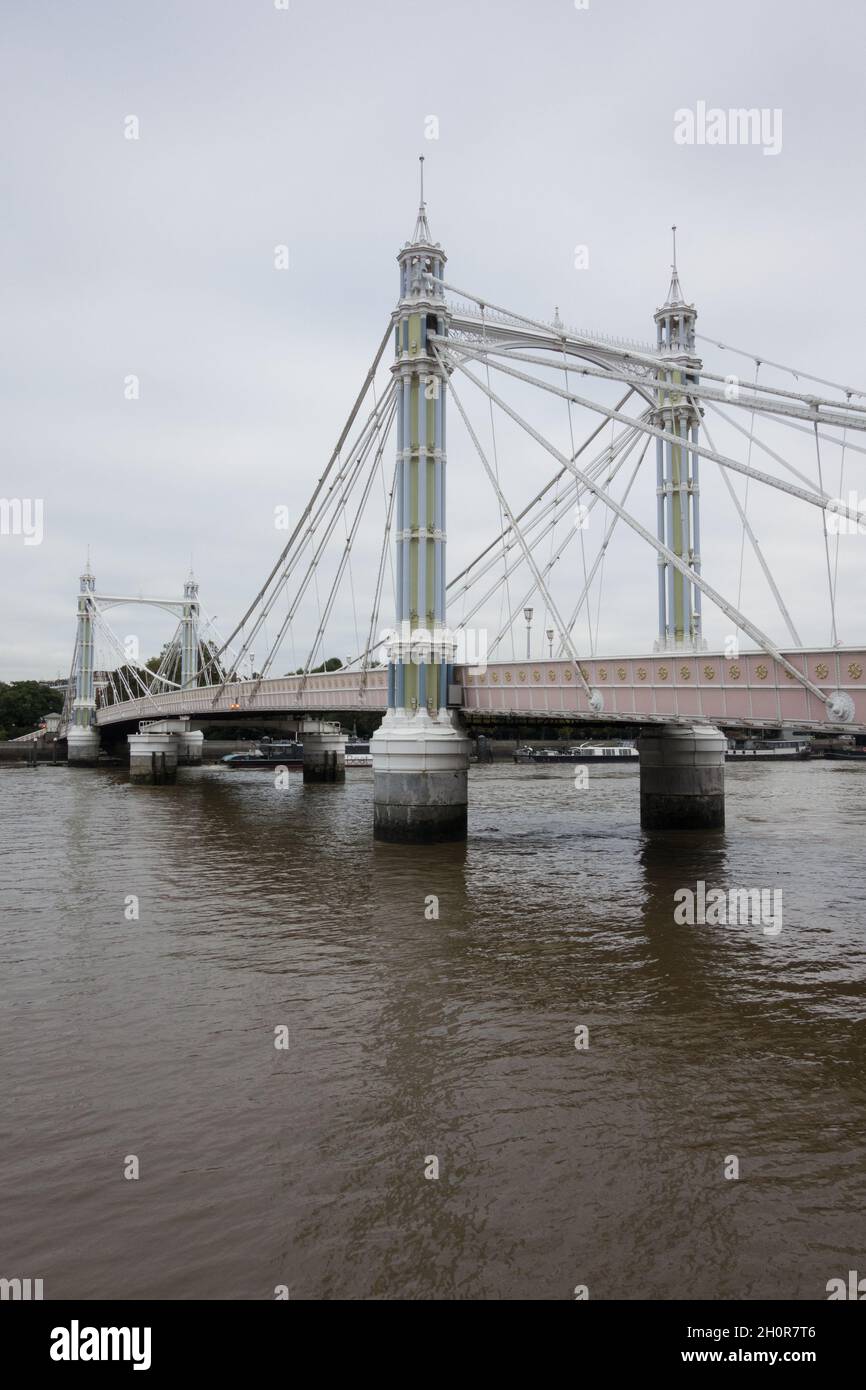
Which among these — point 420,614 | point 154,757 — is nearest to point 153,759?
point 154,757

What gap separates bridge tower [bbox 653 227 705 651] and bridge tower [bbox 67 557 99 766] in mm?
69606

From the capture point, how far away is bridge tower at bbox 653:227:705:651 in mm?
37281

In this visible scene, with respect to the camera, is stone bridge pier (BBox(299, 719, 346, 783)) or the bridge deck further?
stone bridge pier (BBox(299, 719, 346, 783))

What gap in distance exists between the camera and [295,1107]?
996cm

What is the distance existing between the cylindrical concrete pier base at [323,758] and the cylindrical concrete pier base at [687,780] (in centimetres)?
3463

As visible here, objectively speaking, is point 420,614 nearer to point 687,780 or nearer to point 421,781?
point 421,781

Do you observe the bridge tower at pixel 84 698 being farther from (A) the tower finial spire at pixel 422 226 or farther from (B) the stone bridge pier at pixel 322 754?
(A) the tower finial spire at pixel 422 226

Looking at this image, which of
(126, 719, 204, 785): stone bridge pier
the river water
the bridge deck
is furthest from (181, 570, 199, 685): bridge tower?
the river water

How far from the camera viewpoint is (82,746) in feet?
305

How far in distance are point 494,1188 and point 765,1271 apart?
2.27 meters

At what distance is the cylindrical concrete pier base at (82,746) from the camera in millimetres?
92500

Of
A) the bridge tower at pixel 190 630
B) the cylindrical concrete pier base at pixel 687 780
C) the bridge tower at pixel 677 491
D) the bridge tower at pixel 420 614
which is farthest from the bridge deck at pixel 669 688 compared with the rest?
the bridge tower at pixel 190 630

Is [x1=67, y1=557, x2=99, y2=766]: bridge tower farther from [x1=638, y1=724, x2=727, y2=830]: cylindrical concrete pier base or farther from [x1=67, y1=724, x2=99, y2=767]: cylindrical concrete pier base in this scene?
[x1=638, y1=724, x2=727, y2=830]: cylindrical concrete pier base

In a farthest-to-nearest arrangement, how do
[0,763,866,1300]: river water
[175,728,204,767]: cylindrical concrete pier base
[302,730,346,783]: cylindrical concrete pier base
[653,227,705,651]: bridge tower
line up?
[175,728,204,767]: cylindrical concrete pier base < [302,730,346,783]: cylindrical concrete pier base < [653,227,705,651]: bridge tower < [0,763,866,1300]: river water
